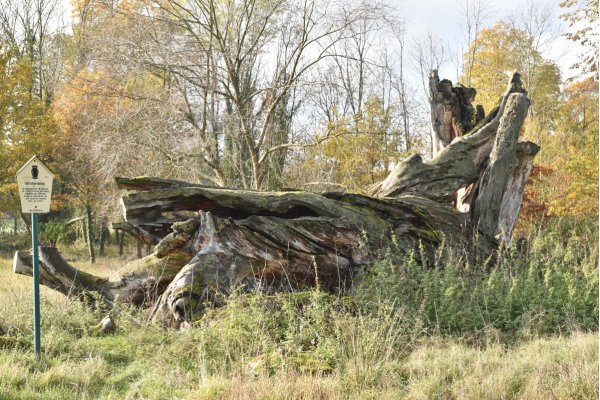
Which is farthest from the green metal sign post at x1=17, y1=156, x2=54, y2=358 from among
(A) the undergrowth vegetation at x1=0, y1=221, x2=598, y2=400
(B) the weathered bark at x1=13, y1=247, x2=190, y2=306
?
(B) the weathered bark at x1=13, y1=247, x2=190, y2=306

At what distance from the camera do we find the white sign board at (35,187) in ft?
20.2

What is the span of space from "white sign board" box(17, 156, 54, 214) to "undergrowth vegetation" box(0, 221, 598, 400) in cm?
144

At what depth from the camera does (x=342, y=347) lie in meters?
5.23

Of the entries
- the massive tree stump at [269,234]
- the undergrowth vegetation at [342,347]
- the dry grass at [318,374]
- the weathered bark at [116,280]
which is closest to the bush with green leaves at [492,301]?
the undergrowth vegetation at [342,347]

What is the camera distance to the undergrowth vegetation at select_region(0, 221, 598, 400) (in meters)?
4.61

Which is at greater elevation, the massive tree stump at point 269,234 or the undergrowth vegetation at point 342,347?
the massive tree stump at point 269,234

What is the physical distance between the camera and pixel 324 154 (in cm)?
1820

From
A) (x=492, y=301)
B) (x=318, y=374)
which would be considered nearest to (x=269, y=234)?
(x=492, y=301)

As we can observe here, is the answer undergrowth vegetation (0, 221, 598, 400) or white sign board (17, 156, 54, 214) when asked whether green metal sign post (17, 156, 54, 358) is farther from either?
undergrowth vegetation (0, 221, 598, 400)

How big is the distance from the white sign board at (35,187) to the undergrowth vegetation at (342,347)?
144 cm

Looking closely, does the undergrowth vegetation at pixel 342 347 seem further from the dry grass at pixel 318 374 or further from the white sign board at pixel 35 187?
the white sign board at pixel 35 187

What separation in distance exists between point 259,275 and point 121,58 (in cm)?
987

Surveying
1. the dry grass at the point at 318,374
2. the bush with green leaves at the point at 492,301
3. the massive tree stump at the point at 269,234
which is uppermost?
the massive tree stump at the point at 269,234

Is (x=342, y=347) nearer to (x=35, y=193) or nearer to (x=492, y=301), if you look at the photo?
(x=492, y=301)
